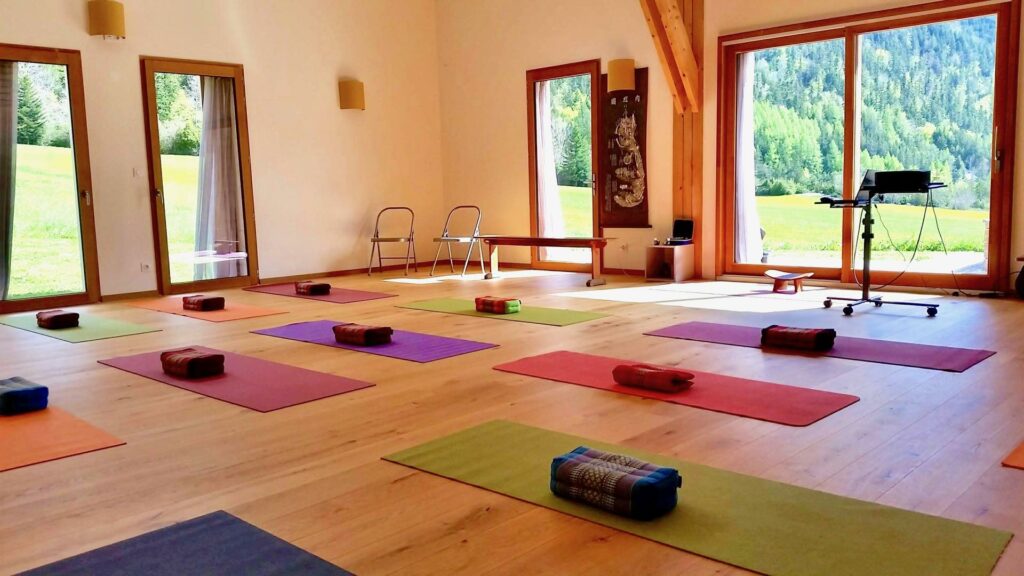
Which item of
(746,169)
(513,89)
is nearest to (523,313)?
(746,169)

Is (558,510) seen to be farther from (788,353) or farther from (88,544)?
(788,353)

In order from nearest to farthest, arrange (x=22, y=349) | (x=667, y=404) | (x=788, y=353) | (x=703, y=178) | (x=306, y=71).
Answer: (x=667, y=404), (x=788, y=353), (x=22, y=349), (x=703, y=178), (x=306, y=71)

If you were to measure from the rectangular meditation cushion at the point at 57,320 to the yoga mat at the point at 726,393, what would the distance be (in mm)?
3507

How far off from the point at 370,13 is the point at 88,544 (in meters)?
7.95

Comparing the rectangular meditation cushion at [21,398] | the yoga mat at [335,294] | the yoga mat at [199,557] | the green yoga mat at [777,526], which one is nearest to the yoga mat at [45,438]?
the rectangular meditation cushion at [21,398]

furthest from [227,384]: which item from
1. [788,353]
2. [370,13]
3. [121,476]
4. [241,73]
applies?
[370,13]

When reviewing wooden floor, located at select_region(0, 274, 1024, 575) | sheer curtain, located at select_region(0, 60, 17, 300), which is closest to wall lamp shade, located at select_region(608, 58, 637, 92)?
wooden floor, located at select_region(0, 274, 1024, 575)

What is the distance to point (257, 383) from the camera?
410 centimetres

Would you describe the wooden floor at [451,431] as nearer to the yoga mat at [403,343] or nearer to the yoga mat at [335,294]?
the yoga mat at [403,343]

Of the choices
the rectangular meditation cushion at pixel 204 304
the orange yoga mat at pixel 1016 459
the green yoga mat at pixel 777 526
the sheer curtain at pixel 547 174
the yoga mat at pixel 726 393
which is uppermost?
the sheer curtain at pixel 547 174

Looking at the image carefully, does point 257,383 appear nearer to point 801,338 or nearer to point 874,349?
point 801,338

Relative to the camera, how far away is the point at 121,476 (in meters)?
2.82

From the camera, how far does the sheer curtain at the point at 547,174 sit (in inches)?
354

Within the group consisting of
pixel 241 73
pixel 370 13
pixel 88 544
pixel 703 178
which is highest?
pixel 370 13
